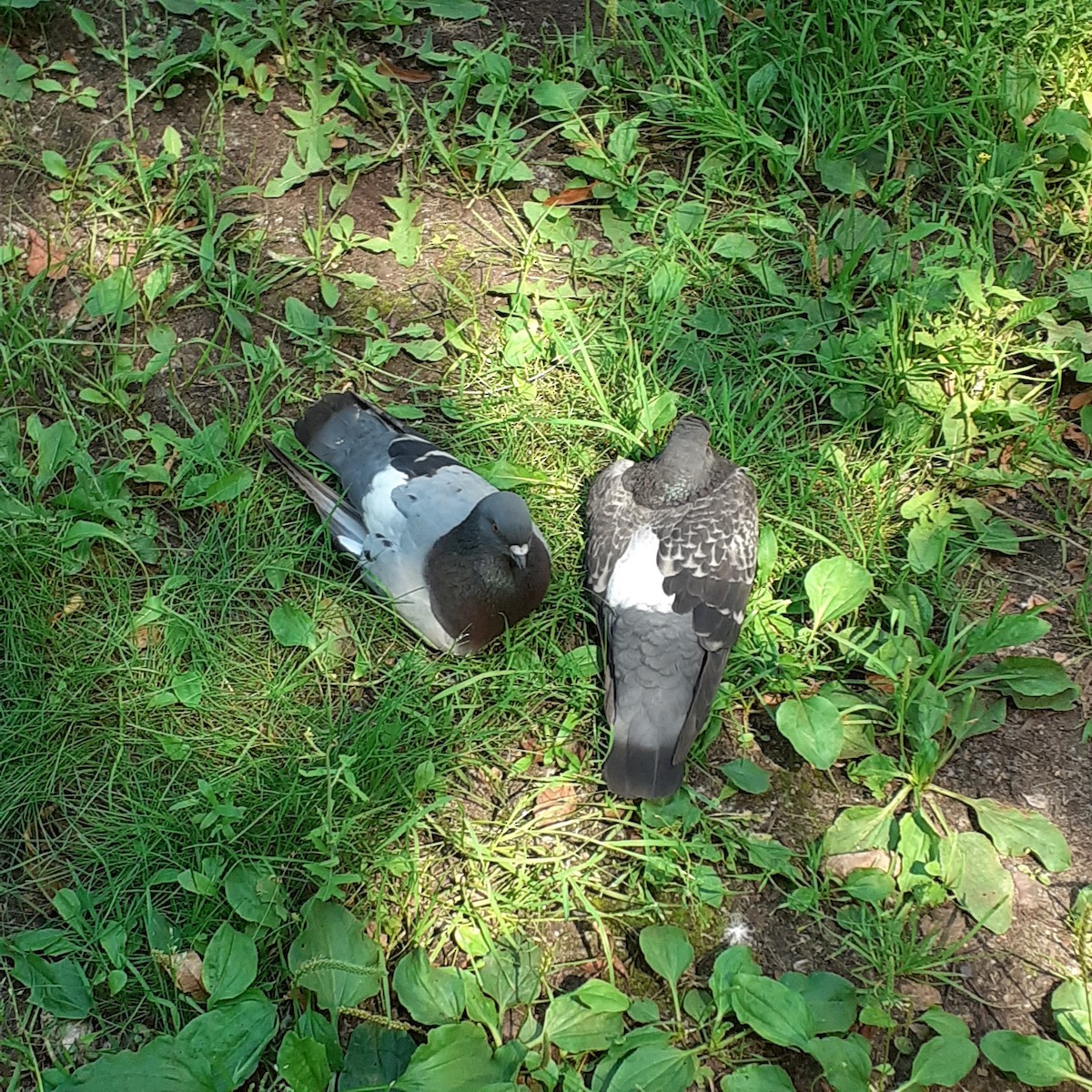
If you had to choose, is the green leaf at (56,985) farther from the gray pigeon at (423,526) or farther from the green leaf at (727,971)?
the green leaf at (727,971)

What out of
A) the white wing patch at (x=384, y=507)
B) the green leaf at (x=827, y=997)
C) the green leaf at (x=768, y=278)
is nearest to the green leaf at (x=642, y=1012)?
the green leaf at (x=827, y=997)

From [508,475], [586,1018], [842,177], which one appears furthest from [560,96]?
[586,1018]

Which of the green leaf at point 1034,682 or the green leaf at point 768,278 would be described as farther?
the green leaf at point 768,278

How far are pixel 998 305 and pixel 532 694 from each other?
2.03 metres

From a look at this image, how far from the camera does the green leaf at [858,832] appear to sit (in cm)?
284

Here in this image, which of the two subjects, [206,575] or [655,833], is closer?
[655,833]

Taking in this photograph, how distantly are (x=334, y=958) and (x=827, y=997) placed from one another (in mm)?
1073

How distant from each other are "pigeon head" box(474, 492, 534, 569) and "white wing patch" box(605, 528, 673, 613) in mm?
258

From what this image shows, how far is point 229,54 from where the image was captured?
425 cm

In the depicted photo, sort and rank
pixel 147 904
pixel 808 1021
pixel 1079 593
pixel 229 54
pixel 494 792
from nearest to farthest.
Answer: pixel 808 1021, pixel 147 904, pixel 494 792, pixel 1079 593, pixel 229 54

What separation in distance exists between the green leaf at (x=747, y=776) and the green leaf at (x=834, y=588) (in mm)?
444

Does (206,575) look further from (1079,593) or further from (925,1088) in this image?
(1079,593)

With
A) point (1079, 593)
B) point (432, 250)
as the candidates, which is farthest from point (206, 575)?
point (1079, 593)

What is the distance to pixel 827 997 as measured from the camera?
8.45ft
